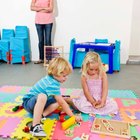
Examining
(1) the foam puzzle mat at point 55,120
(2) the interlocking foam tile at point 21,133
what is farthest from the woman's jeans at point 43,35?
(2) the interlocking foam tile at point 21,133

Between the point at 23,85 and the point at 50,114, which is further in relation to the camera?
the point at 23,85

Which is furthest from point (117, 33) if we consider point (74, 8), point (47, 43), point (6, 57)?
point (6, 57)

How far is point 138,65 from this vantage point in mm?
3662

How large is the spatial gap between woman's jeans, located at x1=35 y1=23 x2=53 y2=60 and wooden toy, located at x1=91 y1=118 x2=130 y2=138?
7.08 feet

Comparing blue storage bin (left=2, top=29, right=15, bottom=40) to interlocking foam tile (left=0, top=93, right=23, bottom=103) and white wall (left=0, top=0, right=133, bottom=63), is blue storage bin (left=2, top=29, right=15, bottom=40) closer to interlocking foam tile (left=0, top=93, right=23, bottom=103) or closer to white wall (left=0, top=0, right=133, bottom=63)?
white wall (left=0, top=0, right=133, bottom=63)

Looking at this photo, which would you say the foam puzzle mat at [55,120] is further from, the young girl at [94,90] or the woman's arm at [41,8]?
the woman's arm at [41,8]

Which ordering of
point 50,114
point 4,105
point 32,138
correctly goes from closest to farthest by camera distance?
point 32,138, point 50,114, point 4,105

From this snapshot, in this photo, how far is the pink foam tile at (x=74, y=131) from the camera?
1481mm

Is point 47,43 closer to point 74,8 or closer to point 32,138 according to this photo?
point 74,8

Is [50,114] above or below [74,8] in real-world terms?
below

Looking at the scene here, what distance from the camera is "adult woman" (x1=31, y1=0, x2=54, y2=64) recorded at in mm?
3467

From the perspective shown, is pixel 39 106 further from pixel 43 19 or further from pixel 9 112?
pixel 43 19

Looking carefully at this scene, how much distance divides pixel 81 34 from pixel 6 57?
125 cm

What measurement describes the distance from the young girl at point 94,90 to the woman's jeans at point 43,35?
1797 mm
